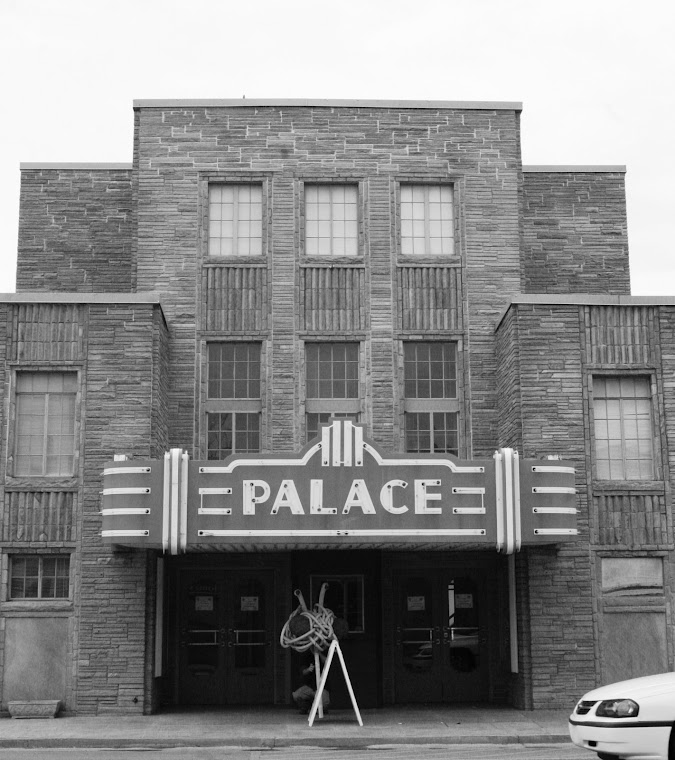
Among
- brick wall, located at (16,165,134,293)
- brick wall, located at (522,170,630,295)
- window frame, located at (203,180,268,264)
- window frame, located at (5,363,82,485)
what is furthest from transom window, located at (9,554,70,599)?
brick wall, located at (522,170,630,295)

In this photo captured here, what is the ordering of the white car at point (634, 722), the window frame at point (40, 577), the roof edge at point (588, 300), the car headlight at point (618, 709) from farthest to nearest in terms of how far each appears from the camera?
the roof edge at point (588, 300) → the window frame at point (40, 577) → the car headlight at point (618, 709) → the white car at point (634, 722)

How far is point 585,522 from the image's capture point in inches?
750

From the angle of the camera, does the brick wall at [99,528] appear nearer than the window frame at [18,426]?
Yes

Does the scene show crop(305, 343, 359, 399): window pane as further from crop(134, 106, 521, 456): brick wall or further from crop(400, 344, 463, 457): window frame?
crop(400, 344, 463, 457): window frame

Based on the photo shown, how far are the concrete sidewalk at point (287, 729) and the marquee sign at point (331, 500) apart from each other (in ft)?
8.86

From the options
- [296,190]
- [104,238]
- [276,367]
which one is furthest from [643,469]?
[104,238]

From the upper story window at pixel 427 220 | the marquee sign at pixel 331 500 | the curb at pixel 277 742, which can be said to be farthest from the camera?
the upper story window at pixel 427 220

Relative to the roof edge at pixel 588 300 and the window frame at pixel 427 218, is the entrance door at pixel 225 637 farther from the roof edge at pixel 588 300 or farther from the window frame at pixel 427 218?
the roof edge at pixel 588 300

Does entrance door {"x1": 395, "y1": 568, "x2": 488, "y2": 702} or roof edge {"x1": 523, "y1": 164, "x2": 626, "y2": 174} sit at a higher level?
roof edge {"x1": 523, "y1": 164, "x2": 626, "y2": 174}

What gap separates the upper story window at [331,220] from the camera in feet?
70.5

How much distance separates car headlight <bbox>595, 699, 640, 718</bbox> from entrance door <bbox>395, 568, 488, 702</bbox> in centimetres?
933

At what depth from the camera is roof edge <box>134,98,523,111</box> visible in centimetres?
2164

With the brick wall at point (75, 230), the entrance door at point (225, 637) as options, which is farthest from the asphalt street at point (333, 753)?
the brick wall at point (75, 230)

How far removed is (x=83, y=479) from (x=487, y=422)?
718cm
